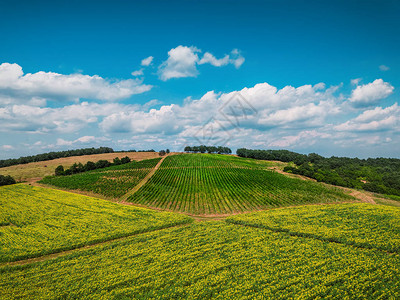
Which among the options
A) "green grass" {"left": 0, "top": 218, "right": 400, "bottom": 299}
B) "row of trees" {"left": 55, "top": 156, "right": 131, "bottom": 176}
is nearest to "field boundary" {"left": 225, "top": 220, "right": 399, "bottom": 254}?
"green grass" {"left": 0, "top": 218, "right": 400, "bottom": 299}

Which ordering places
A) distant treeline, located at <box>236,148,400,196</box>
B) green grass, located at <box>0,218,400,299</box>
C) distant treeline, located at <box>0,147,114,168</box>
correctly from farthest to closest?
distant treeline, located at <box>0,147,114,168</box>, distant treeline, located at <box>236,148,400,196</box>, green grass, located at <box>0,218,400,299</box>

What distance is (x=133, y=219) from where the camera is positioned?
37.9 metres

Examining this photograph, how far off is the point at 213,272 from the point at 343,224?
26.6 metres

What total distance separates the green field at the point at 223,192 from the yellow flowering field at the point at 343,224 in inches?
466

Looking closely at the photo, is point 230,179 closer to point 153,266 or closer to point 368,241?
point 368,241

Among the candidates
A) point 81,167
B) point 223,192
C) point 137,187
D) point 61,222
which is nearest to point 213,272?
point 61,222

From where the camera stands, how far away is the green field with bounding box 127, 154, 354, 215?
51312 mm

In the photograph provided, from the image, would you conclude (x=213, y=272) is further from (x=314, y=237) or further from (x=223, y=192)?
(x=223, y=192)

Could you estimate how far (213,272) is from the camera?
66.9 ft

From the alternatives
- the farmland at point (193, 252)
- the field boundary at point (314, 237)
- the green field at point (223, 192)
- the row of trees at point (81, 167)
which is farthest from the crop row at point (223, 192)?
the row of trees at point (81, 167)

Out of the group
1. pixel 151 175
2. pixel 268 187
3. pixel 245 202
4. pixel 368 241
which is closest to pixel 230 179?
pixel 268 187

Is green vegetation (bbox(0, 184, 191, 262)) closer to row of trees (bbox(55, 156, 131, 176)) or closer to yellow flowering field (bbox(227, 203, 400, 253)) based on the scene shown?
yellow flowering field (bbox(227, 203, 400, 253))

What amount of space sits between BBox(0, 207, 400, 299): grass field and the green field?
72.4ft

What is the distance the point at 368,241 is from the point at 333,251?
23.7 ft
